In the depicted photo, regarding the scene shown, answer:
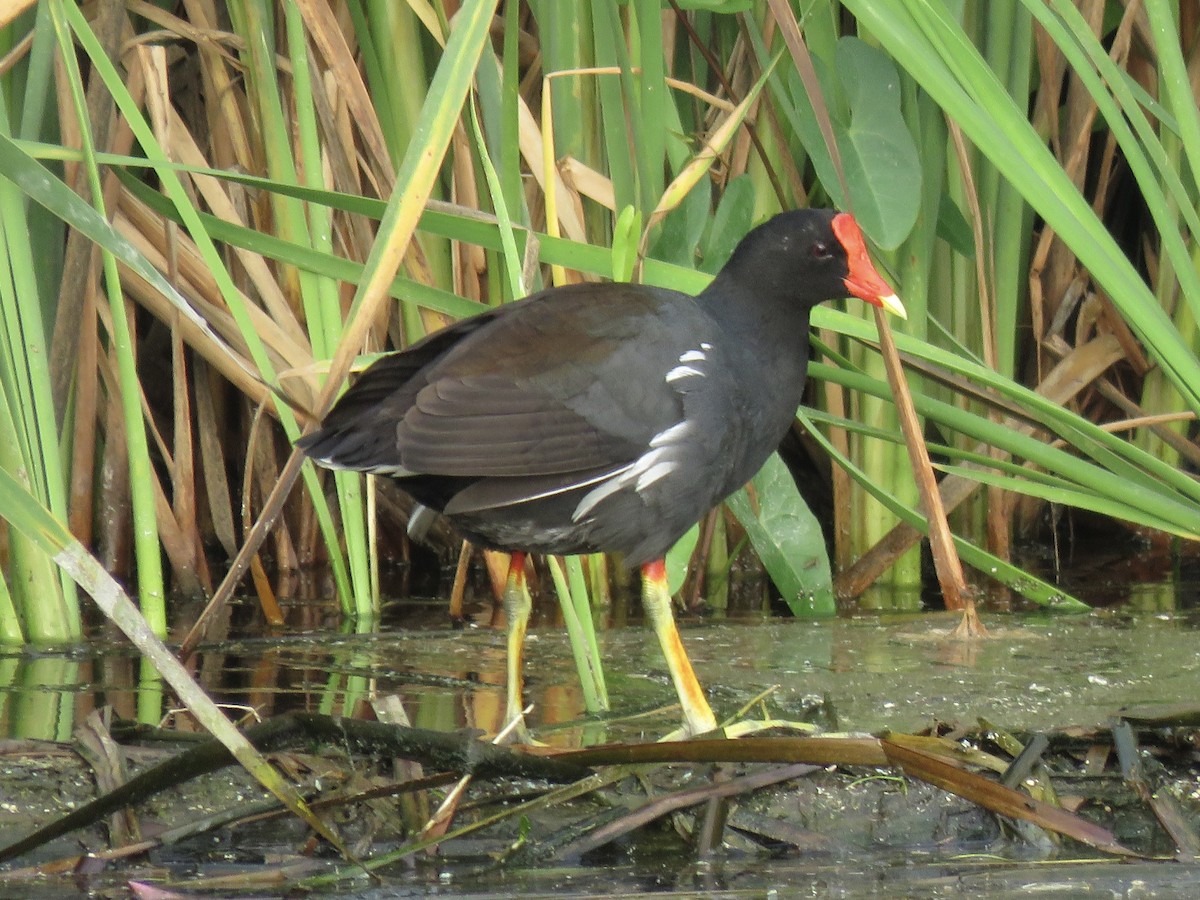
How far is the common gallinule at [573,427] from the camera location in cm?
214

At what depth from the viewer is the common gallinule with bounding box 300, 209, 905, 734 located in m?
2.14

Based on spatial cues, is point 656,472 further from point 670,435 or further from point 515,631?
point 515,631

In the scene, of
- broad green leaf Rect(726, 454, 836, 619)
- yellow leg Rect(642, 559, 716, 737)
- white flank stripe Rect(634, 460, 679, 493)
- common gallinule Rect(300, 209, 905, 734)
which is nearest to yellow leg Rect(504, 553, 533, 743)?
common gallinule Rect(300, 209, 905, 734)

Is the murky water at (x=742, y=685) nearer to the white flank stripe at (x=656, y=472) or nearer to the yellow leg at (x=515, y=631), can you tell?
the yellow leg at (x=515, y=631)

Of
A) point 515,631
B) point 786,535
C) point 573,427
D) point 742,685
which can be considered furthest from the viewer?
point 786,535

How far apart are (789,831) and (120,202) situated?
1954 millimetres

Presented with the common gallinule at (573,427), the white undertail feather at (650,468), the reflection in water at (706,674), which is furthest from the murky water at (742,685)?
the white undertail feather at (650,468)

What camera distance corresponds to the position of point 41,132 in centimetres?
291

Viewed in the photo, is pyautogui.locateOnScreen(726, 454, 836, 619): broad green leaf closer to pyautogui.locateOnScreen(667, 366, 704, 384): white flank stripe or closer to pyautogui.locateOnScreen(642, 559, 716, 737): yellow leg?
pyautogui.locateOnScreen(642, 559, 716, 737): yellow leg

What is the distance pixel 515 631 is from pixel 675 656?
276 millimetres

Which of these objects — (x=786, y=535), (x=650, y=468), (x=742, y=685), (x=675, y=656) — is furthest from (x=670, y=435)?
(x=786, y=535)

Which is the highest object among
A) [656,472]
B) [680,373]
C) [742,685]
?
[680,373]

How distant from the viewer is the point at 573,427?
2182 millimetres

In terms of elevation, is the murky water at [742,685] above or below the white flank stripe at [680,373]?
below
